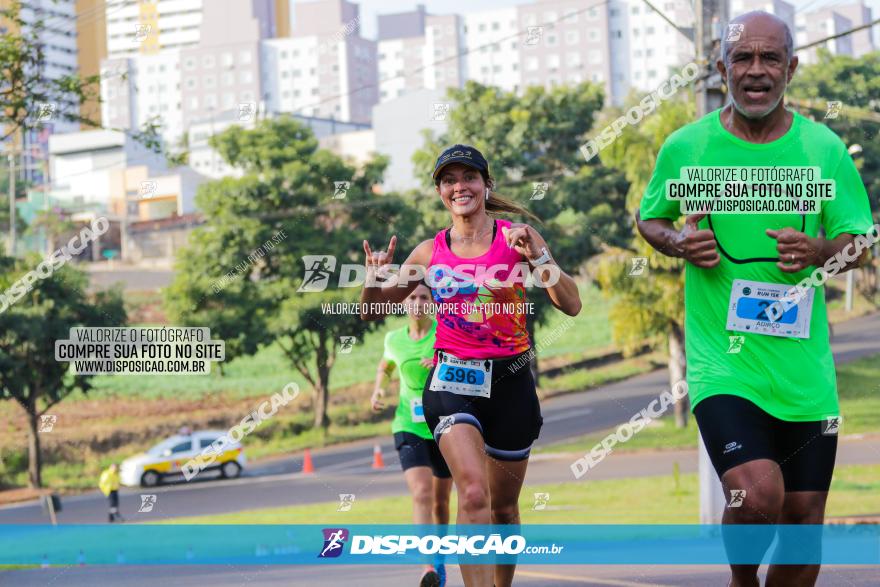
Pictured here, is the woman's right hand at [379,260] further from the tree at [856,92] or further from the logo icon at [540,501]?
the tree at [856,92]

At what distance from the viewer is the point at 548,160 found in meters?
38.4

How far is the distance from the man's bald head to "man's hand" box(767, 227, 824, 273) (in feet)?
2.37

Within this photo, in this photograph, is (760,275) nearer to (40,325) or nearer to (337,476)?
(40,325)

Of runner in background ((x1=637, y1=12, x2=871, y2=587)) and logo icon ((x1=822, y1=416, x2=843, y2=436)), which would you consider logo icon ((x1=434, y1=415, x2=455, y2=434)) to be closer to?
runner in background ((x1=637, y1=12, x2=871, y2=587))

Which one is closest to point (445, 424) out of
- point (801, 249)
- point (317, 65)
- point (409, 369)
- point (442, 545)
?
point (442, 545)

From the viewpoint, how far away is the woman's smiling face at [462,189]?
6.45 metres

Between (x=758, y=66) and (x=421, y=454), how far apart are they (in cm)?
438

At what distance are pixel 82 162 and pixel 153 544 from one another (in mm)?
78376

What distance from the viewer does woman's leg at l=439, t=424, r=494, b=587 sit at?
240 inches

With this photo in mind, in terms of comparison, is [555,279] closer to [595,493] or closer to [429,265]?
[429,265]

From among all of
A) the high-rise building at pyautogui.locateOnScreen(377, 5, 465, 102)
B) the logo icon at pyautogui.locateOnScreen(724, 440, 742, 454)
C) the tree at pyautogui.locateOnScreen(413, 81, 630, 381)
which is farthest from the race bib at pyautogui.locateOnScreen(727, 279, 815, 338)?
the high-rise building at pyautogui.locateOnScreen(377, 5, 465, 102)

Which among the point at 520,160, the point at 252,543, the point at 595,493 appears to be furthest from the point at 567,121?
the point at 252,543

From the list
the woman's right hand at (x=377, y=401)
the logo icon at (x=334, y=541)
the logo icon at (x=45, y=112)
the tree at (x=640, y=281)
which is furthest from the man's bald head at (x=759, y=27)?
the tree at (x=640, y=281)

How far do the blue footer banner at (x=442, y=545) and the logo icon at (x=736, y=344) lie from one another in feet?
2.25
